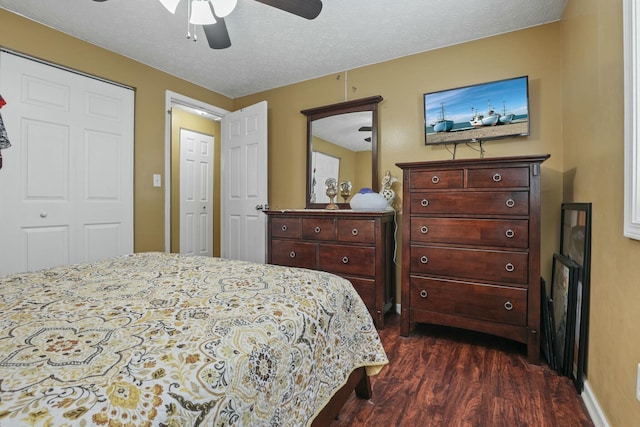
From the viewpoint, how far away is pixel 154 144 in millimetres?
3139

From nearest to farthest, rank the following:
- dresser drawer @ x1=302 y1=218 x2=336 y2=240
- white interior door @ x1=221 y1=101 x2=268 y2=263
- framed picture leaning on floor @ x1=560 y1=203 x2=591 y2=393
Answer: framed picture leaning on floor @ x1=560 y1=203 x2=591 y2=393 < dresser drawer @ x1=302 y1=218 x2=336 y2=240 < white interior door @ x1=221 y1=101 x2=268 y2=263

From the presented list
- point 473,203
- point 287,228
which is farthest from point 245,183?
point 473,203

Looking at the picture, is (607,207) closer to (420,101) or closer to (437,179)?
(437,179)

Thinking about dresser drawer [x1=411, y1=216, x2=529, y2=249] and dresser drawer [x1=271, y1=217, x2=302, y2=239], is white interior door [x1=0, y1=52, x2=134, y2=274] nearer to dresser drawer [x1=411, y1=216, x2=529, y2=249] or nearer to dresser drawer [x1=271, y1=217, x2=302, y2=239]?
dresser drawer [x1=271, y1=217, x2=302, y2=239]

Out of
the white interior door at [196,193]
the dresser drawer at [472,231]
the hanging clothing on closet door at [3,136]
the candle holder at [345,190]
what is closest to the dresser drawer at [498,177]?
the dresser drawer at [472,231]

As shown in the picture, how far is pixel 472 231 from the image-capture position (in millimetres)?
2117

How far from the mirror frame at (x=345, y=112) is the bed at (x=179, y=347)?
6.03 feet

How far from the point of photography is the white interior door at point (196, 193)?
4.23m

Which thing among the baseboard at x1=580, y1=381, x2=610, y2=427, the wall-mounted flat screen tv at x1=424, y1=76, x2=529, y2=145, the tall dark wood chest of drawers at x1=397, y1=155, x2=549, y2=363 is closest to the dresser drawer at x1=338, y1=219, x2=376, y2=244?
the tall dark wood chest of drawers at x1=397, y1=155, x2=549, y2=363

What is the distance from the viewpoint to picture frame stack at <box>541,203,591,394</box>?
162cm

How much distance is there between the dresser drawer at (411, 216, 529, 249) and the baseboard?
805 millimetres

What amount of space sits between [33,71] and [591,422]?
4.12 meters

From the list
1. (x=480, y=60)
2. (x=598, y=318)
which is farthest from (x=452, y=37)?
(x=598, y=318)

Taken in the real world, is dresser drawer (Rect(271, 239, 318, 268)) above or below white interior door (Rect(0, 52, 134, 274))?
below
